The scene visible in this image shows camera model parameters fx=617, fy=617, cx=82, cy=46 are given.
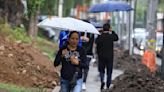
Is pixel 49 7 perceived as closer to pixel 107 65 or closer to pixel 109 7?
pixel 109 7

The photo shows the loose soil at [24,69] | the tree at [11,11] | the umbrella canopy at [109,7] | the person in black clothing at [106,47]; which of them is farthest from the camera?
the tree at [11,11]

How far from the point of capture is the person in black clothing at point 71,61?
9688mm

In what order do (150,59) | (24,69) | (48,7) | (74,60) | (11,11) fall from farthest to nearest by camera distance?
(11,11)
(150,59)
(48,7)
(24,69)
(74,60)

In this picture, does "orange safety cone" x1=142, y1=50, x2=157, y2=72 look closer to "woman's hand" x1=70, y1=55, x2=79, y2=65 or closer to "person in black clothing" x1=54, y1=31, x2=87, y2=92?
"person in black clothing" x1=54, y1=31, x2=87, y2=92

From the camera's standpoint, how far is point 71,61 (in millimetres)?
9727

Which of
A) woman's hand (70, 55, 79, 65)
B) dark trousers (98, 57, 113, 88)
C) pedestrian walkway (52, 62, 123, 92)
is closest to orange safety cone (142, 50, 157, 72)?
pedestrian walkway (52, 62, 123, 92)

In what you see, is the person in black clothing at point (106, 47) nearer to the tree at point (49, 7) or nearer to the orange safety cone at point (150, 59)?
the tree at point (49, 7)

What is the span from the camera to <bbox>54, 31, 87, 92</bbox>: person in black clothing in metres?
9.69

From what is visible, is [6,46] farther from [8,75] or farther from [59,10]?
[59,10]

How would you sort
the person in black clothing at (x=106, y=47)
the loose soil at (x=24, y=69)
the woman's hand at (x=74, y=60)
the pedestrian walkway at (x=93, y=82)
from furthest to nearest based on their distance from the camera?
the pedestrian walkway at (x=93, y=82)
the loose soil at (x=24, y=69)
the person in black clothing at (x=106, y=47)
the woman's hand at (x=74, y=60)

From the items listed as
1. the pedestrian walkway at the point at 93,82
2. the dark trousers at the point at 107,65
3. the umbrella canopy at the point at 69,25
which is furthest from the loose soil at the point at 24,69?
the umbrella canopy at the point at 69,25

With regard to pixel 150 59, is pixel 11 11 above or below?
above

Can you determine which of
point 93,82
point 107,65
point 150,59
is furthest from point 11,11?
point 107,65

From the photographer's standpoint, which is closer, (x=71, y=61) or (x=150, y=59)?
(x=71, y=61)
